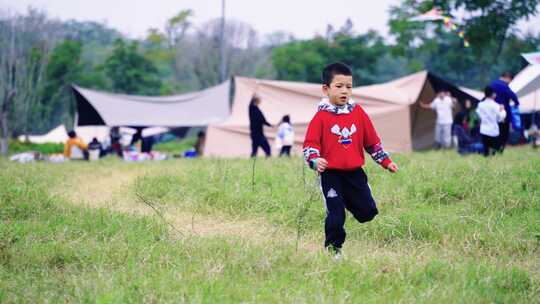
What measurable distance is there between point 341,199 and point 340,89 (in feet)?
2.59

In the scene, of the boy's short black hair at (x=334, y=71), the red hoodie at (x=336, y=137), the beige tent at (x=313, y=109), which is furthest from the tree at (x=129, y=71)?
the red hoodie at (x=336, y=137)

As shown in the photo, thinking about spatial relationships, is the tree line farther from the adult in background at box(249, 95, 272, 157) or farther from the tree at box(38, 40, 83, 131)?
the adult in background at box(249, 95, 272, 157)

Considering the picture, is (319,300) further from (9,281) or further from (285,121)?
(285,121)

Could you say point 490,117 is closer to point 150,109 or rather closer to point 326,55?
point 150,109

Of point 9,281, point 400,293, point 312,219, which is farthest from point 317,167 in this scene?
point 9,281

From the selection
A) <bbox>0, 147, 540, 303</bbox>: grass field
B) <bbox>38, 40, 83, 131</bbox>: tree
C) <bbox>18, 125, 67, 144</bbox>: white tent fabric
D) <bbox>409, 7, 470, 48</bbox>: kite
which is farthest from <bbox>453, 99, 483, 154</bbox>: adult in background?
<bbox>38, 40, 83, 131</bbox>: tree

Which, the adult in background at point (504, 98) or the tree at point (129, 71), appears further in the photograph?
the tree at point (129, 71)

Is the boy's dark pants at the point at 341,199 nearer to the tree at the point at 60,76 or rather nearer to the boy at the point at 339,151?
the boy at the point at 339,151

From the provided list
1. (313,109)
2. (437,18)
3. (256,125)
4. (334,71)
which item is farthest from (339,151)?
(313,109)

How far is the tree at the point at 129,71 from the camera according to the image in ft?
116

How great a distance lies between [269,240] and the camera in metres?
5.04

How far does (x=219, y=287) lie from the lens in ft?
12.2

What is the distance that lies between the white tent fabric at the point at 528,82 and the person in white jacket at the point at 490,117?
0.57 m

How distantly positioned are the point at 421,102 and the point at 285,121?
464cm
